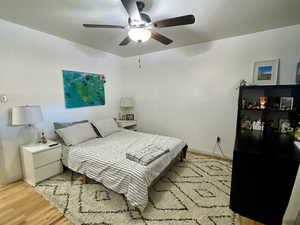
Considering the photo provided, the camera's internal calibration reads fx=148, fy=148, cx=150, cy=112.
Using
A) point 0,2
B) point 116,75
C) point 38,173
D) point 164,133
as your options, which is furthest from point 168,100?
point 0,2

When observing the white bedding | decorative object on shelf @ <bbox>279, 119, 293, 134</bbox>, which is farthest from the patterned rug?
decorative object on shelf @ <bbox>279, 119, 293, 134</bbox>

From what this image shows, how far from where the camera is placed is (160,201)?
1.87m

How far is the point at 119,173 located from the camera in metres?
1.78

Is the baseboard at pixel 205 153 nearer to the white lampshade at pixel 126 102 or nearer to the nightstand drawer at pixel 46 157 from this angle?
the white lampshade at pixel 126 102

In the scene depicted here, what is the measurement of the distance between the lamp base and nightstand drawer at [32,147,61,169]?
43cm

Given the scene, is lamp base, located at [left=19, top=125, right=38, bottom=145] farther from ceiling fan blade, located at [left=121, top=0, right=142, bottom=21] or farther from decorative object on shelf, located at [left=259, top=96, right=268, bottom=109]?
decorative object on shelf, located at [left=259, top=96, right=268, bottom=109]

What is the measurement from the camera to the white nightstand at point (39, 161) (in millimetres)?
2148

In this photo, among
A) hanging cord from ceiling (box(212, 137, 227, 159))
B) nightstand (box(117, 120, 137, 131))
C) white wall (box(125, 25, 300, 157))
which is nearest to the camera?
white wall (box(125, 25, 300, 157))

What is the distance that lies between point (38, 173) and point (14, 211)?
1.75 ft

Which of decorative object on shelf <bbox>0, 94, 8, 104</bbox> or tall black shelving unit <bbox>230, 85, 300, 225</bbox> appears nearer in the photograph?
tall black shelving unit <bbox>230, 85, 300, 225</bbox>

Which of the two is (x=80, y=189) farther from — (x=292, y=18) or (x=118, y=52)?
(x=292, y=18)

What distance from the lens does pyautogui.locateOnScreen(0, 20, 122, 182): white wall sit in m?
2.20

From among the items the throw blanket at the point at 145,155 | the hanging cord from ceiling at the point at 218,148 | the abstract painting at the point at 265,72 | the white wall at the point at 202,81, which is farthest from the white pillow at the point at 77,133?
the abstract painting at the point at 265,72

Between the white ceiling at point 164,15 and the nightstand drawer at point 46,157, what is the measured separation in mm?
1947
